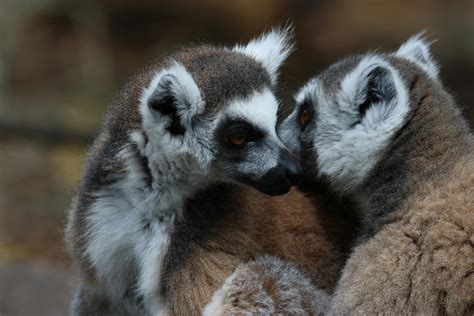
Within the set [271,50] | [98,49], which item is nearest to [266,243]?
[271,50]

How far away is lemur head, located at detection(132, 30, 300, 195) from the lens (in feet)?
17.0

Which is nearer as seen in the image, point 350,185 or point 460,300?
point 460,300

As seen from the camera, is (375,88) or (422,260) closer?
(422,260)

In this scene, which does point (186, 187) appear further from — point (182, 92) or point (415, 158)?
point (415, 158)

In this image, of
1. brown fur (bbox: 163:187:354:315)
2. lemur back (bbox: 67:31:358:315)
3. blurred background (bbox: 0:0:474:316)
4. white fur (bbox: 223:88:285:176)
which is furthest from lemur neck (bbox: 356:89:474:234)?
blurred background (bbox: 0:0:474:316)

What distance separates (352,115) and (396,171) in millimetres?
547

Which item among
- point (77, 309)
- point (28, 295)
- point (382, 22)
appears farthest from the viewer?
point (382, 22)

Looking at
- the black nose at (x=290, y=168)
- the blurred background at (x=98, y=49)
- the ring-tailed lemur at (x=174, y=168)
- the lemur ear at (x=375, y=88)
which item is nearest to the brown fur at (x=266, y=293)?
the ring-tailed lemur at (x=174, y=168)

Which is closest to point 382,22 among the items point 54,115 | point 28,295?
point 54,115

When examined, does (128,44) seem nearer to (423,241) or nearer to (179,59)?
(179,59)

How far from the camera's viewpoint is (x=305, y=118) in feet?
19.3

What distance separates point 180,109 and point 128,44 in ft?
27.4

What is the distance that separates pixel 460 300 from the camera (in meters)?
4.66

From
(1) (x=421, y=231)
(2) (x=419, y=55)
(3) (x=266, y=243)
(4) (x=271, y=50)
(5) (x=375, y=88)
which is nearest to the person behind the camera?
(1) (x=421, y=231)
